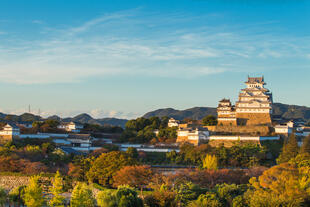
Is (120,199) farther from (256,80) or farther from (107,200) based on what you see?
(256,80)

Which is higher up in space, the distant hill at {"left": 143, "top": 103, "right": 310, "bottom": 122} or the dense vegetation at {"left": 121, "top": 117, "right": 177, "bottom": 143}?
the distant hill at {"left": 143, "top": 103, "right": 310, "bottom": 122}

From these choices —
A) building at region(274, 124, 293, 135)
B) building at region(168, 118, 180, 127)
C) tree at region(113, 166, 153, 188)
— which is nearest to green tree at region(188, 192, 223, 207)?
tree at region(113, 166, 153, 188)

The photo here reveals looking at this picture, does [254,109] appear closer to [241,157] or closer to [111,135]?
[241,157]

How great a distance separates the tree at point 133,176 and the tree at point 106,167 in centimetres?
121

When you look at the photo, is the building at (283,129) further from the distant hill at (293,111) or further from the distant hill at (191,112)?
the distant hill at (191,112)

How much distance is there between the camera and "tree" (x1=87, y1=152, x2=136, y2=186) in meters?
35.0

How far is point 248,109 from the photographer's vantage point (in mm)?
57438

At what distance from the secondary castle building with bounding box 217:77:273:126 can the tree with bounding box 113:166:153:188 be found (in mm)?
25666

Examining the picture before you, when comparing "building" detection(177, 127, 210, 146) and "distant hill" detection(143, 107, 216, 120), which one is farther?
"distant hill" detection(143, 107, 216, 120)

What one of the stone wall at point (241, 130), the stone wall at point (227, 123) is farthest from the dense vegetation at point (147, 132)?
the stone wall at point (227, 123)

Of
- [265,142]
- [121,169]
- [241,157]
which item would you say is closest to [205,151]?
[241,157]

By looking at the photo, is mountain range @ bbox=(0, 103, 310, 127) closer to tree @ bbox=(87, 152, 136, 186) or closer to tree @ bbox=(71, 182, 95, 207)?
tree @ bbox=(87, 152, 136, 186)

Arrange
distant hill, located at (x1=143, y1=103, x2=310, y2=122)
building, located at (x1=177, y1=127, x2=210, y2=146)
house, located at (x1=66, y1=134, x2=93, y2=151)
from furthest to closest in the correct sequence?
distant hill, located at (x1=143, y1=103, x2=310, y2=122)
house, located at (x1=66, y1=134, x2=93, y2=151)
building, located at (x1=177, y1=127, x2=210, y2=146)

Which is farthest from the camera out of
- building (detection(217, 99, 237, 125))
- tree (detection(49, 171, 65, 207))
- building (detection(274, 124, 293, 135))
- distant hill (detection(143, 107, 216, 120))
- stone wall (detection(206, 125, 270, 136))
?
distant hill (detection(143, 107, 216, 120))
